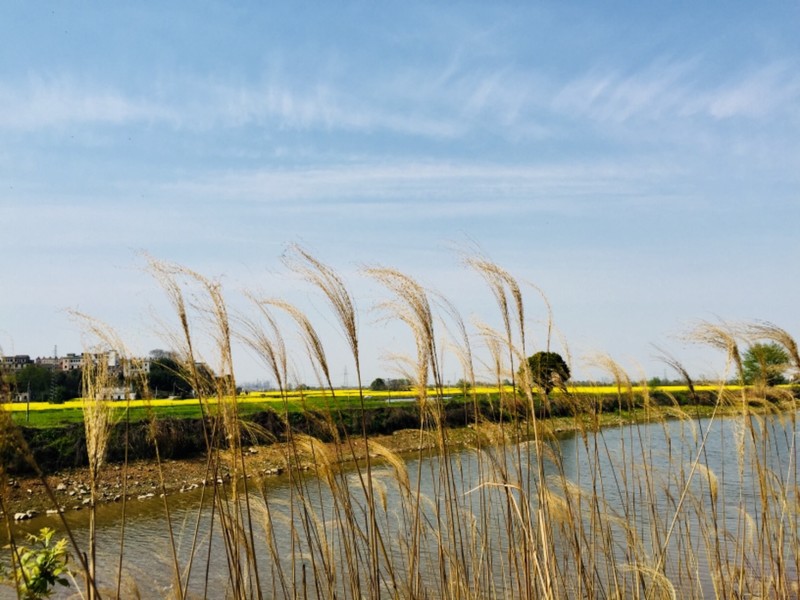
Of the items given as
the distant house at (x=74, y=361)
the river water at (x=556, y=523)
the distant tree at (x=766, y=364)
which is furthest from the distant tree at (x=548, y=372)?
the distant house at (x=74, y=361)

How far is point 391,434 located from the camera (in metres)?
28.2

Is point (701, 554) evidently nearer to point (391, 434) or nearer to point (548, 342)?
point (548, 342)

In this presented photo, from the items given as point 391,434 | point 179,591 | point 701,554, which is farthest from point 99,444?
point 391,434

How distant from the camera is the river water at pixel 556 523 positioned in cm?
424

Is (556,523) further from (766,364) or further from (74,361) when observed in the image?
(74,361)

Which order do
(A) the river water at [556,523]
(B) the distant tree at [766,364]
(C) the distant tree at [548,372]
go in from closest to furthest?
(C) the distant tree at [548,372]
(A) the river water at [556,523]
(B) the distant tree at [766,364]

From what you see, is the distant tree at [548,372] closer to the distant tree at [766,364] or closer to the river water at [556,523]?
the river water at [556,523]

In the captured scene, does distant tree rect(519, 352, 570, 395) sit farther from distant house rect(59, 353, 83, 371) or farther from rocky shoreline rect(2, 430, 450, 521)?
rocky shoreline rect(2, 430, 450, 521)

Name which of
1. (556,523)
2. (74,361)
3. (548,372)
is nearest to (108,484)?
(74,361)

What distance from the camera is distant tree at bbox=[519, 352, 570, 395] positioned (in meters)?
4.09

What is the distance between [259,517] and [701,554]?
810 cm

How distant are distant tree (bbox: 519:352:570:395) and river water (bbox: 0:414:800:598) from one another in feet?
1.28

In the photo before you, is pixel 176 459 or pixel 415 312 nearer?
pixel 415 312

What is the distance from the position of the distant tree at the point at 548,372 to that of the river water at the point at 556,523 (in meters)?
0.39
